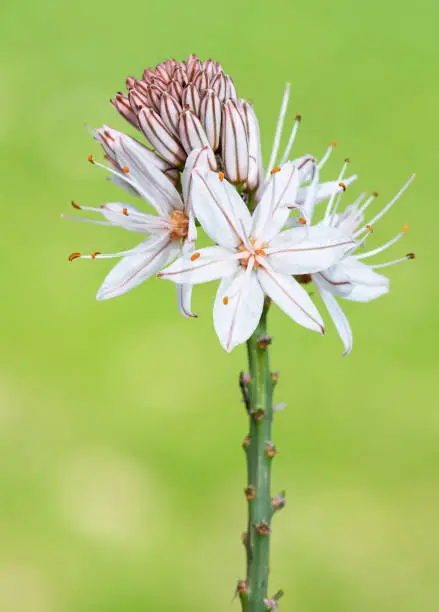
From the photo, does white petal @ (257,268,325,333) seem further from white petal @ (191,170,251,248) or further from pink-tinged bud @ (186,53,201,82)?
pink-tinged bud @ (186,53,201,82)

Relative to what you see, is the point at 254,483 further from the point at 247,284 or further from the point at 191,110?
the point at 191,110

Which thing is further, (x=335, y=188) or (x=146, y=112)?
(x=335, y=188)

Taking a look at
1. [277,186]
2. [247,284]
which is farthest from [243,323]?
[277,186]

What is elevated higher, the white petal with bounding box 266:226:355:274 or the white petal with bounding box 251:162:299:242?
the white petal with bounding box 251:162:299:242

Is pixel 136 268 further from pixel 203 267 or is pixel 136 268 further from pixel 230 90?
pixel 230 90

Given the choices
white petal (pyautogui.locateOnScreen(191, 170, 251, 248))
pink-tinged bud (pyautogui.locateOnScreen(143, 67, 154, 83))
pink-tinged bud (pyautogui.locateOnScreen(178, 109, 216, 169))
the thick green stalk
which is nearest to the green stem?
the thick green stalk

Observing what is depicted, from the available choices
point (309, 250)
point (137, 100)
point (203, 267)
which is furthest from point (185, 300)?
point (137, 100)
